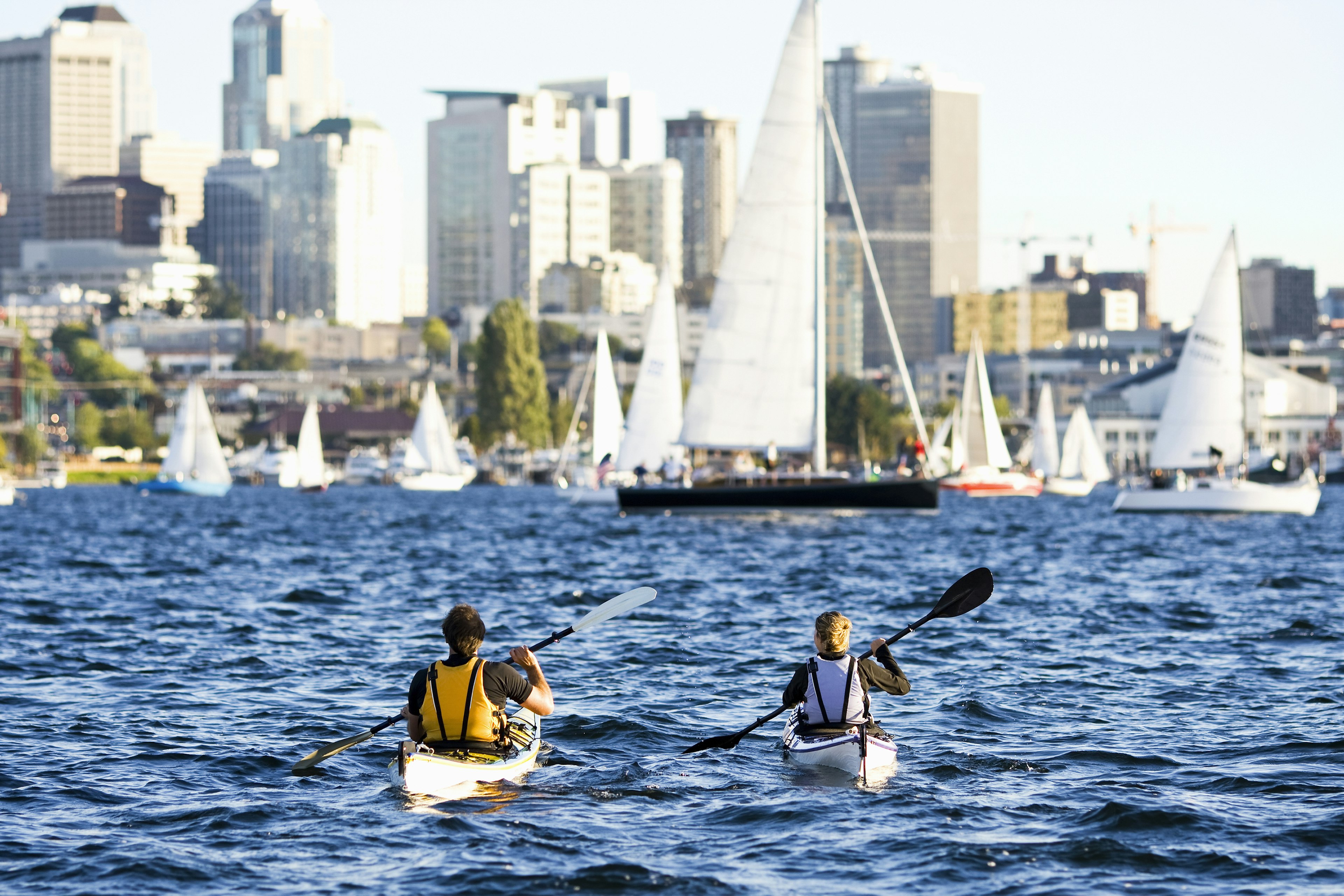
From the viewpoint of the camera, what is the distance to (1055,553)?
51969 millimetres

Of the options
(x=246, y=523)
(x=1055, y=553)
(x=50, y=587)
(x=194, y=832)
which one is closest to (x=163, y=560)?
(x=50, y=587)

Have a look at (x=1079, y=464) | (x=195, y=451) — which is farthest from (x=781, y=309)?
(x=1079, y=464)

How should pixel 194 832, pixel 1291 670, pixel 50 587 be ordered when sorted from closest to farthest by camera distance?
pixel 194 832
pixel 1291 670
pixel 50 587

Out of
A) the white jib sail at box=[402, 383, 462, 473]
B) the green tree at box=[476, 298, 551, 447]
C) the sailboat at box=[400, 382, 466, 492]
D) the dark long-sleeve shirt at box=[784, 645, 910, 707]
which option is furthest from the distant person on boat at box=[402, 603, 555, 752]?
the green tree at box=[476, 298, 551, 447]

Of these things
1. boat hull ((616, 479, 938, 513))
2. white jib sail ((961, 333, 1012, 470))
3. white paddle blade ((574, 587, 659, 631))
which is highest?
white jib sail ((961, 333, 1012, 470))

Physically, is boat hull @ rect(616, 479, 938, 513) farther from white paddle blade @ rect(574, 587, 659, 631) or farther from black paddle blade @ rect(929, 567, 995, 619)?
black paddle blade @ rect(929, 567, 995, 619)

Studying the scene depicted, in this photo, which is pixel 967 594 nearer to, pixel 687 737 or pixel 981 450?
pixel 687 737

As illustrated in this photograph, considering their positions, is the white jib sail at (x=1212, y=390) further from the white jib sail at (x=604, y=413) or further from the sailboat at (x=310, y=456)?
the sailboat at (x=310, y=456)

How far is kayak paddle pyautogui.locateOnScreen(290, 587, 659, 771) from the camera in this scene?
56.1ft

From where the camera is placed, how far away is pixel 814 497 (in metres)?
59.7

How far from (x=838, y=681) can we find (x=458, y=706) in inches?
131

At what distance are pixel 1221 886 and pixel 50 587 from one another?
30667 millimetres

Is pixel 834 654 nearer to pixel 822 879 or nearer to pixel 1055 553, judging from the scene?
pixel 822 879

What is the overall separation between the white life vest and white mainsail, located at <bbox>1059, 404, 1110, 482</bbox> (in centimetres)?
11467
